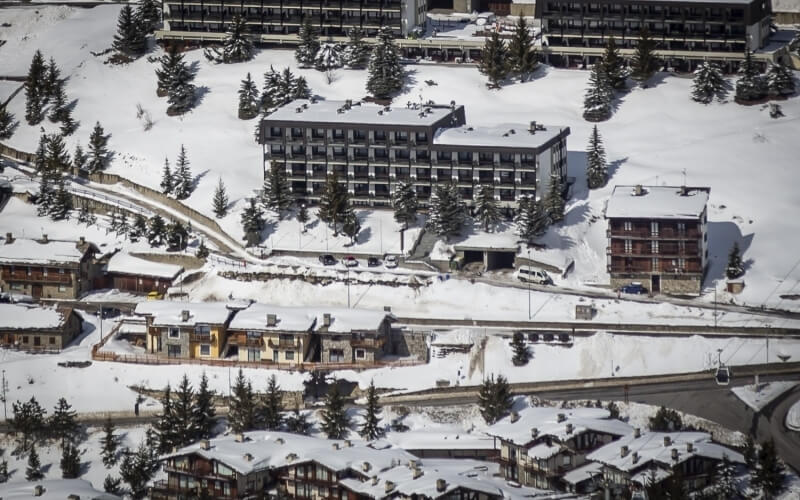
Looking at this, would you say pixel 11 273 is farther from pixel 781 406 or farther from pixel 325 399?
pixel 781 406

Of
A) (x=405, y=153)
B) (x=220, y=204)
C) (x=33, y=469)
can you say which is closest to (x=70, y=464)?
(x=33, y=469)

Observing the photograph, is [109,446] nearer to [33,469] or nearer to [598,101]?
[33,469]

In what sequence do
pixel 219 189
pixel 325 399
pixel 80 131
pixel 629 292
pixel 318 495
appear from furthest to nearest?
→ pixel 80 131, pixel 219 189, pixel 629 292, pixel 325 399, pixel 318 495

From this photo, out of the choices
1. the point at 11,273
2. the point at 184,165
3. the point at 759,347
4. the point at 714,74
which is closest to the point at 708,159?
the point at 714,74

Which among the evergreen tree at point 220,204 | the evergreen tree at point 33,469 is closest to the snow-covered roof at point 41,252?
the evergreen tree at point 220,204

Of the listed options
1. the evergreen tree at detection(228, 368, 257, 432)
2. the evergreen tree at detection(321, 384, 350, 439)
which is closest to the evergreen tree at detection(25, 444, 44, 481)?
the evergreen tree at detection(228, 368, 257, 432)

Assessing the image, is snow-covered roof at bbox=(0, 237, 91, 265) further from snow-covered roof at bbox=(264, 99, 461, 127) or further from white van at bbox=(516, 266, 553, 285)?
white van at bbox=(516, 266, 553, 285)
